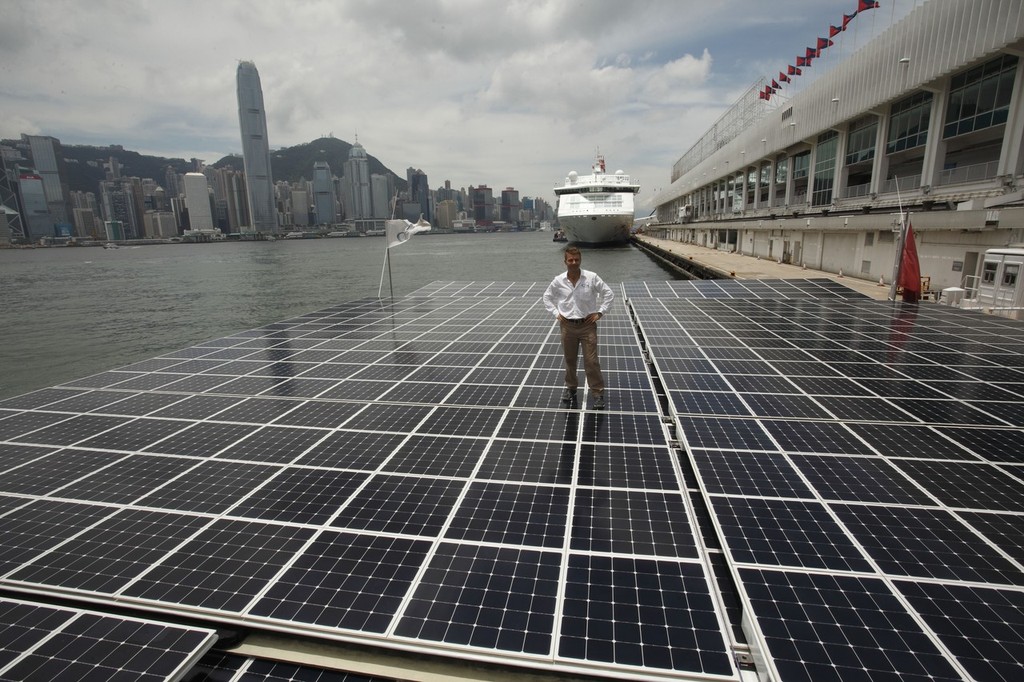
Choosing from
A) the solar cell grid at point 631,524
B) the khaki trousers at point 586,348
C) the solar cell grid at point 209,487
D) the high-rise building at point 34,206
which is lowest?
the solar cell grid at point 209,487

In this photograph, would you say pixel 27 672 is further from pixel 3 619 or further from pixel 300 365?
pixel 300 365

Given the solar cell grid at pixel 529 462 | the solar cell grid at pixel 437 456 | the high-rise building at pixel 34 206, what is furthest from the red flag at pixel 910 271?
the high-rise building at pixel 34 206

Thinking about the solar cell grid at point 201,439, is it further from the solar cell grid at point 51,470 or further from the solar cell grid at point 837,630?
the solar cell grid at point 837,630

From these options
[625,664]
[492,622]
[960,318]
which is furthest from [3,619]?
[960,318]

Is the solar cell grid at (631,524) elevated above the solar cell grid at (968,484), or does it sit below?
below

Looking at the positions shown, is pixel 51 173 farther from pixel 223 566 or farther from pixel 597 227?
pixel 223 566

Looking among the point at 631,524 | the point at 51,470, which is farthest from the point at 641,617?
the point at 51,470
